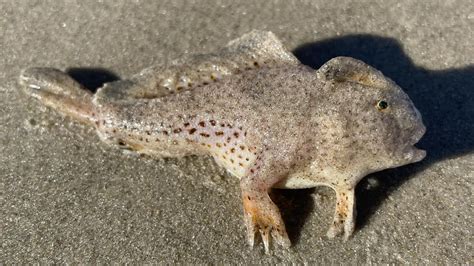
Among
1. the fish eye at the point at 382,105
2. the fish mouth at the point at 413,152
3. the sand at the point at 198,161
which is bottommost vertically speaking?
the sand at the point at 198,161

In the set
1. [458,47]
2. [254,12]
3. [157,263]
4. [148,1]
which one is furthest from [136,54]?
[458,47]

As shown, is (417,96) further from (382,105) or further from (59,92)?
(59,92)

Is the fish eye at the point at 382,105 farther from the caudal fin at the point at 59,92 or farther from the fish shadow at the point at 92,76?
the fish shadow at the point at 92,76

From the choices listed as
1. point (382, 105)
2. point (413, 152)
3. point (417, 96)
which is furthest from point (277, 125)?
point (417, 96)

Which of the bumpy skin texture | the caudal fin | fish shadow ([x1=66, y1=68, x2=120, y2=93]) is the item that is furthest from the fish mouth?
fish shadow ([x1=66, y1=68, x2=120, y2=93])

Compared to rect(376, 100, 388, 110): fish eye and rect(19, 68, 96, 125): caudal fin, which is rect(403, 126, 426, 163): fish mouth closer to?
rect(376, 100, 388, 110): fish eye

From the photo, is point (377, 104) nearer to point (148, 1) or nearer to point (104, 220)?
point (104, 220)

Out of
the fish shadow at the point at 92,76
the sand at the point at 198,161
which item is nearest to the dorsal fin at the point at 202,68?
the fish shadow at the point at 92,76
